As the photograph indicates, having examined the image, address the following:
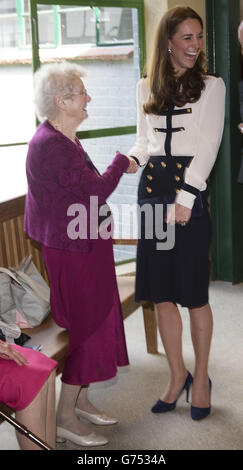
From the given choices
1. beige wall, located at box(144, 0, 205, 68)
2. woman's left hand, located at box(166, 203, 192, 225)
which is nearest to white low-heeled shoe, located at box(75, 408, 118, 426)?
woman's left hand, located at box(166, 203, 192, 225)

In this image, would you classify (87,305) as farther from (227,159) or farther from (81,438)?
(227,159)

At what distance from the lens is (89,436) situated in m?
3.01

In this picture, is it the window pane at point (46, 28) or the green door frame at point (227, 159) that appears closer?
the window pane at point (46, 28)

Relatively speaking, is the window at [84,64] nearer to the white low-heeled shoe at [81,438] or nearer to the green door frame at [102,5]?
the green door frame at [102,5]

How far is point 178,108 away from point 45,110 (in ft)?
1.82

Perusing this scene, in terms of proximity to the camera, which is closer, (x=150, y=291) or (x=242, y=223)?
(x=150, y=291)

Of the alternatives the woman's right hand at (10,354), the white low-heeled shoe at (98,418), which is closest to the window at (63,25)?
the white low-heeled shoe at (98,418)

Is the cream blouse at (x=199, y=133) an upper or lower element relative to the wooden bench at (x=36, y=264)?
upper

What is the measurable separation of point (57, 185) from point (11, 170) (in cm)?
171

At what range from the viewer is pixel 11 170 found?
4391 millimetres

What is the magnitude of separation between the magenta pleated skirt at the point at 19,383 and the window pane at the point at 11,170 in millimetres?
2050

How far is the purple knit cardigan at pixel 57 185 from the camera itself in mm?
2736
